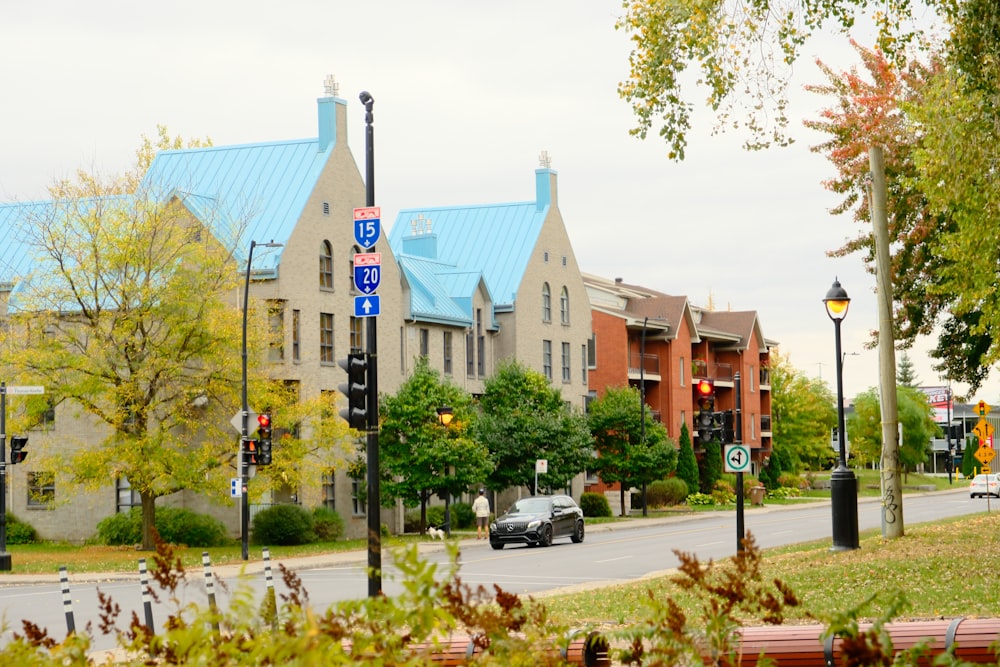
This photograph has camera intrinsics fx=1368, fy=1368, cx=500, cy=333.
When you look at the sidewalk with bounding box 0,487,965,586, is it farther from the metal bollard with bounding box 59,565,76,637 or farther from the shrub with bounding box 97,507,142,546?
the metal bollard with bounding box 59,565,76,637

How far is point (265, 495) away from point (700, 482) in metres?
37.6

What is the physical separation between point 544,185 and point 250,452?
99.2 feet

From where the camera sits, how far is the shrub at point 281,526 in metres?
42.2

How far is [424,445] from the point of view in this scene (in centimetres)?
4456

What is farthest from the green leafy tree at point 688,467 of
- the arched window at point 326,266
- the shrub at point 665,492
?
the arched window at point 326,266

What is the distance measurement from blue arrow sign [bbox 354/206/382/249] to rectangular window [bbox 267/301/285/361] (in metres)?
21.2

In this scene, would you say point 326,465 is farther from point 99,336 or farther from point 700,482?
point 700,482

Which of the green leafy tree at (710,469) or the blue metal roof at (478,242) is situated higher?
the blue metal roof at (478,242)

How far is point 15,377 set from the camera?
37.7 metres

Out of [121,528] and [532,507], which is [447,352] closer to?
[532,507]

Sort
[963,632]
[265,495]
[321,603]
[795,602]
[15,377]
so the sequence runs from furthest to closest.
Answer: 1. [265,495]
2. [15,377]
3. [321,603]
4. [963,632]
5. [795,602]

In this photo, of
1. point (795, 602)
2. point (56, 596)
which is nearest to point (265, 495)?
point (56, 596)

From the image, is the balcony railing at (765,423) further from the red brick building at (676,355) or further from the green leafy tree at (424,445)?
the green leafy tree at (424,445)

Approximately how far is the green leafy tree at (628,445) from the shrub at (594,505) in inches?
47.4
